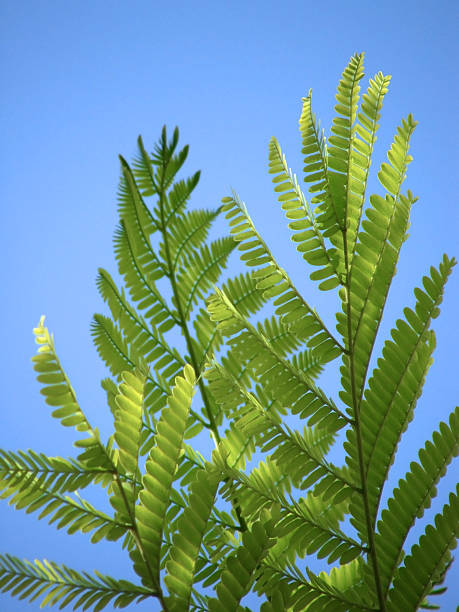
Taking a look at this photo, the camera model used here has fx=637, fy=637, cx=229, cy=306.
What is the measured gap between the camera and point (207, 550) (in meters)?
0.41

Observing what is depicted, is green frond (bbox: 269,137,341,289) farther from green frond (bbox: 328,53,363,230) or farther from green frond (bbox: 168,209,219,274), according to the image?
green frond (bbox: 168,209,219,274)

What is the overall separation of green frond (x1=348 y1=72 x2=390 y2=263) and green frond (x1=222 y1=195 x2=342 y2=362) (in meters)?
0.04

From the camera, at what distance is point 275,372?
33cm

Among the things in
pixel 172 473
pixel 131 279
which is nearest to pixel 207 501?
pixel 172 473

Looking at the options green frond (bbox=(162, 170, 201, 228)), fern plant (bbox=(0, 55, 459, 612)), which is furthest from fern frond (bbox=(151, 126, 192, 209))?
fern plant (bbox=(0, 55, 459, 612))

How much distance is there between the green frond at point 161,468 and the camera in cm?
27

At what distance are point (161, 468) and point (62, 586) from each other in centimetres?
6

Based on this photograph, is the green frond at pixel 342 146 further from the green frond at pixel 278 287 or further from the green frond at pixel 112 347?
the green frond at pixel 112 347

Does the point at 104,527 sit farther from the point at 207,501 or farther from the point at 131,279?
the point at 131,279

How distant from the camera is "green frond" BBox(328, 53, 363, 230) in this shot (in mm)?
347

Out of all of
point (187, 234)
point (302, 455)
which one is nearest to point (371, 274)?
point (302, 455)

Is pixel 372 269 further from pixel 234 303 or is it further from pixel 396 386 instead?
pixel 234 303

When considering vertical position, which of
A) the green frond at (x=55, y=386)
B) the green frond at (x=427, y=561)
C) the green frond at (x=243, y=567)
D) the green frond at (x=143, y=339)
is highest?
the green frond at (x=143, y=339)

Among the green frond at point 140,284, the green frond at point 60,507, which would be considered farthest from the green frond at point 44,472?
the green frond at point 140,284
